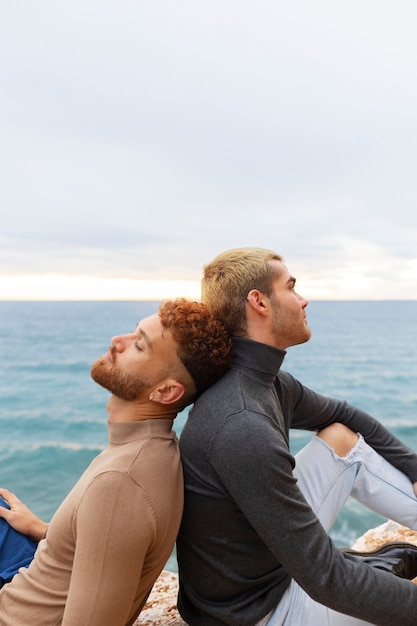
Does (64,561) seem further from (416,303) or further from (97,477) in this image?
(416,303)

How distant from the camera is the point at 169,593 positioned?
3.02 metres

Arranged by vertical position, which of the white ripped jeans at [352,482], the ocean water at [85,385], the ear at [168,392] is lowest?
the ocean water at [85,385]

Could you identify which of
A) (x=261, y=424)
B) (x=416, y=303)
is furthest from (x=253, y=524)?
(x=416, y=303)

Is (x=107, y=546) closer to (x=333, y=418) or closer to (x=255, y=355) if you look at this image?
(x=255, y=355)

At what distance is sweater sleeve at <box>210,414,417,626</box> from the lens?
1.76 metres

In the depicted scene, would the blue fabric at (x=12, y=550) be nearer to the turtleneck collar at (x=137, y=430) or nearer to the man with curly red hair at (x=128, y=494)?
the man with curly red hair at (x=128, y=494)

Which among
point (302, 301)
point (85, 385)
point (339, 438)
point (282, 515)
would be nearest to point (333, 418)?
point (339, 438)

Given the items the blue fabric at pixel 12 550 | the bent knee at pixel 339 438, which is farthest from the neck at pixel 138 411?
the bent knee at pixel 339 438

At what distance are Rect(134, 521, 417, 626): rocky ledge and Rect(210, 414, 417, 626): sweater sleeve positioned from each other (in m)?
1.01

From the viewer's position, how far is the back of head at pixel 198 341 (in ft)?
6.48

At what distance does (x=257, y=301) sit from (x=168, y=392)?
432mm

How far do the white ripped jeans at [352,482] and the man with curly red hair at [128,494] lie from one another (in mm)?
714

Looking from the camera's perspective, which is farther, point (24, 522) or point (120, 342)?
point (24, 522)

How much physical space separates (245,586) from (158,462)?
22.1 inches
